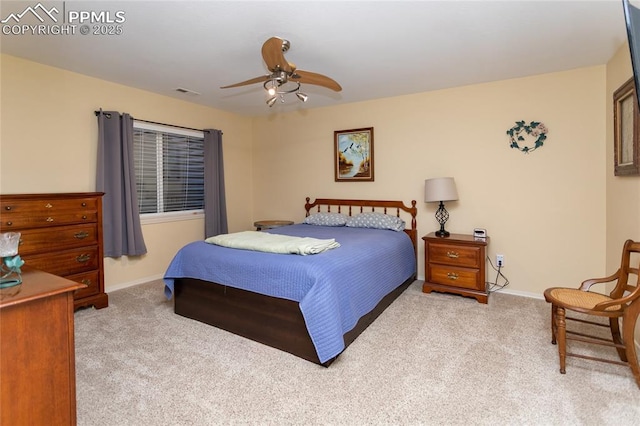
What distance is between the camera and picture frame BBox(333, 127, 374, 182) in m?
4.50

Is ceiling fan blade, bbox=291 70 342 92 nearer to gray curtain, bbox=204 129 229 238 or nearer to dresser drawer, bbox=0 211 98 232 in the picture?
dresser drawer, bbox=0 211 98 232

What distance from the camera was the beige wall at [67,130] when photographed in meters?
3.04

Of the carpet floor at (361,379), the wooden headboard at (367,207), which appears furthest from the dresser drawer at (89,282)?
the wooden headboard at (367,207)

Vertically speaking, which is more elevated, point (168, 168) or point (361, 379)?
point (168, 168)

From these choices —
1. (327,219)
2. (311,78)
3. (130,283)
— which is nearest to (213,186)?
(130,283)

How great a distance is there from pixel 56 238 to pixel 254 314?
1.97 metres

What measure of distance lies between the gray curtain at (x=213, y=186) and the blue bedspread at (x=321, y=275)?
1.75 meters

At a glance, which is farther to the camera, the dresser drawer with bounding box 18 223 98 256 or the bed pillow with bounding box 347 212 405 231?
the bed pillow with bounding box 347 212 405 231

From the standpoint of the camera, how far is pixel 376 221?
161 inches

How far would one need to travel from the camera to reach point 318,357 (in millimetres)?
2195

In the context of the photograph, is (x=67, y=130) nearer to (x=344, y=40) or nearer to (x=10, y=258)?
(x=10, y=258)

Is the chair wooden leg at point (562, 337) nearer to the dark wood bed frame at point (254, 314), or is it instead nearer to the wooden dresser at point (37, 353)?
the dark wood bed frame at point (254, 314)

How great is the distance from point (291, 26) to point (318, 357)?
237 centimetres

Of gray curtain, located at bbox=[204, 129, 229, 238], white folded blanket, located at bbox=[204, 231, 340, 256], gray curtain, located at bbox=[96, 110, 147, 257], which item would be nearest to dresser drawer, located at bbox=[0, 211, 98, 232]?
gray curtain, located at bbox=[96, 110, 147, 257]
